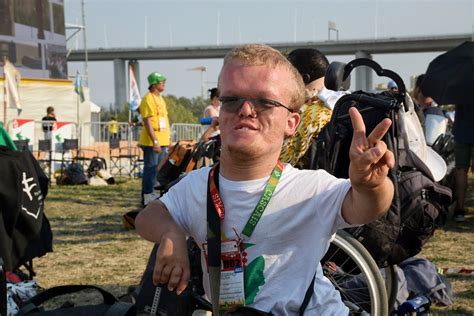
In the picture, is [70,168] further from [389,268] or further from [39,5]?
[39,5]

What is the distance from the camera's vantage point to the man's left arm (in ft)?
5.20

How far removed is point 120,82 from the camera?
7431 cm

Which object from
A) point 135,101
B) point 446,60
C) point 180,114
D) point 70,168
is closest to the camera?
point 446,60

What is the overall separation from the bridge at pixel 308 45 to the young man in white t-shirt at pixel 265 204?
49557mm

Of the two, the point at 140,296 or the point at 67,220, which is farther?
the point at 67,220

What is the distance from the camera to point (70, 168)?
44.0 feet

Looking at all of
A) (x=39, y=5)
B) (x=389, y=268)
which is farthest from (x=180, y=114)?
(x=389, y=268)

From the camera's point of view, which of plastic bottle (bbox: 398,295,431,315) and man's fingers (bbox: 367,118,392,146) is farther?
plastic bottle (bbox: 398,295,431,315)

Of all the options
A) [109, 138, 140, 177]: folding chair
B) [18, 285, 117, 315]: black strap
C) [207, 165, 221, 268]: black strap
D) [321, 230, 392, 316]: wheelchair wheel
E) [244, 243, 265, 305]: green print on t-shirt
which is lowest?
[109, 138, 140, 177]: folding chair

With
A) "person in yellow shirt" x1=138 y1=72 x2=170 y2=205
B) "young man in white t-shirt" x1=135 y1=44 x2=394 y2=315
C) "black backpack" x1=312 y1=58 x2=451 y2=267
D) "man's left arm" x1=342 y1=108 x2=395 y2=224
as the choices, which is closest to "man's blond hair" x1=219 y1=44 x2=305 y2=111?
"young man in white t-shirt" x1=135 y1=44 x2=394 y2=315

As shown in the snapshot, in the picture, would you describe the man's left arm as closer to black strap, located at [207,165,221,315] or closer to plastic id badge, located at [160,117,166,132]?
black strap, located at [207,165,221,315]

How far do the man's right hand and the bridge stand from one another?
163 feet

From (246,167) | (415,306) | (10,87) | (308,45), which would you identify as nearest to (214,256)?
(246,167)

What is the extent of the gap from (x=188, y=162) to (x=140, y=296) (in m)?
2.78
